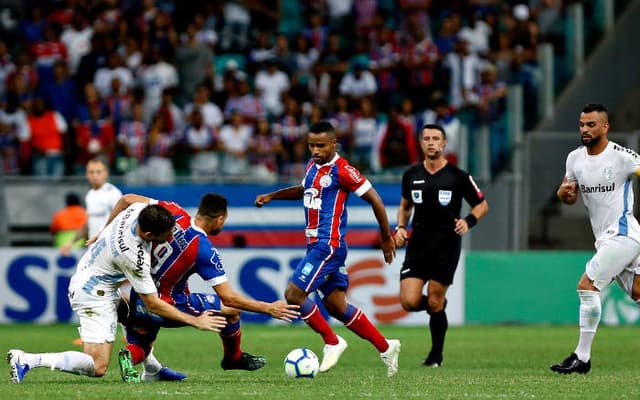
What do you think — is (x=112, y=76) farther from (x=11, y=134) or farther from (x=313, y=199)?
(x=313, y=199)

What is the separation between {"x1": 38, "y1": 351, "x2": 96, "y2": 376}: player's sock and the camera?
9.62 m

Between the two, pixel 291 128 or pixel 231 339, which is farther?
pixel 291 128

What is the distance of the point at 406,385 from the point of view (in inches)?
400

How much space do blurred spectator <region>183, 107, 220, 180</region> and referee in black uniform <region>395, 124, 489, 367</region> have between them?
798 centimetres

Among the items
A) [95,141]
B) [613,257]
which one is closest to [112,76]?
[95,141]

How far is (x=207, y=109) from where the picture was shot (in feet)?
72.4

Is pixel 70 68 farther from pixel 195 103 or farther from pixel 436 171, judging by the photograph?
pixel 436 171

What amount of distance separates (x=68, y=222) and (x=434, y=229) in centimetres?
874

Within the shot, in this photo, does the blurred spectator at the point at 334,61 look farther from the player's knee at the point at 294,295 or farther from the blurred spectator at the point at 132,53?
the player's knee at the point at 294,295

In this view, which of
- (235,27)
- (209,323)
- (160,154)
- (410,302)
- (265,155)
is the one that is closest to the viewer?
(209,323)

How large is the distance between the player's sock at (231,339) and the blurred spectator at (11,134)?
11018 mm

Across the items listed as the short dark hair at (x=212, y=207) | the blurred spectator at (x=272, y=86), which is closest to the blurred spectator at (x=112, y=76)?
the blurred spectator at (x=272, y=86)

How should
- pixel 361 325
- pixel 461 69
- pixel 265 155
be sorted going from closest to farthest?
1. pixel 361 325
2. pixel 265 155
3. pixel 461 69

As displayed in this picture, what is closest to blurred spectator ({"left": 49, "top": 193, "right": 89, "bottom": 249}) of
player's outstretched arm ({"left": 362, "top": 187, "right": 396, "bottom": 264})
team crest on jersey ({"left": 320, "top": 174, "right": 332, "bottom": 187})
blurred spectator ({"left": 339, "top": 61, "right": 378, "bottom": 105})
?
blurred spectator ({"left": 339, "top": 61, "right": 378, "bottom": 105})
